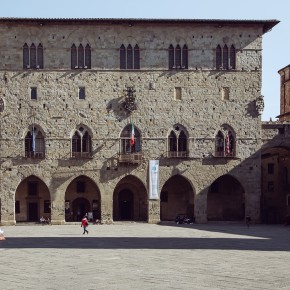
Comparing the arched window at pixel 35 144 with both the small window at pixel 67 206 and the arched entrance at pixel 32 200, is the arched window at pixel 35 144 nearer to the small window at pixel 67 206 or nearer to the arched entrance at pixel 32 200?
the arched entrance at pixel 32 200

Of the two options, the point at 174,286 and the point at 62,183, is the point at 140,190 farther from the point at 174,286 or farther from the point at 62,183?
the point at 174,286

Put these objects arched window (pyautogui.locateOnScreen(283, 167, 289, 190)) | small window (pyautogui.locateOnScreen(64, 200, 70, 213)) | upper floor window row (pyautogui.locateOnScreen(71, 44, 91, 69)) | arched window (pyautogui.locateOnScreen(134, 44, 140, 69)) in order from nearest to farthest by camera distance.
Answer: upper floor window row (pyautogui.locateOnScreen(71, 44, 91, 69)), arched window (pyautogui.locateOnScreen(134, 44, 140, 69)), small window (pyautogui.locateOnScreen(64, 200, 70, 213)), arched window (pyautogui.locateOnScreen(283, 167, 289, 190))

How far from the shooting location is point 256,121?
4522cm

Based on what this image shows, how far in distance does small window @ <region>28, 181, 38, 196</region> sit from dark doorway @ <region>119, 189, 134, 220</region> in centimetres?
648

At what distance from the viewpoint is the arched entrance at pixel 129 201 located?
47125mm

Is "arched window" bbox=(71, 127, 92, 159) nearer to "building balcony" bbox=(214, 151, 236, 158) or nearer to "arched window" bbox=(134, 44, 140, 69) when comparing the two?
"arched window" bbox=(134, 44, 140, 69)

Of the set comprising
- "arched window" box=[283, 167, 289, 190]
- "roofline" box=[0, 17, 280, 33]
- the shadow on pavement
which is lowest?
the shadow on pavement

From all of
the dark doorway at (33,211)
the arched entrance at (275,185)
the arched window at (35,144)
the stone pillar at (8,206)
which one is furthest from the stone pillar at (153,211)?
the stone pillar at (8,206)

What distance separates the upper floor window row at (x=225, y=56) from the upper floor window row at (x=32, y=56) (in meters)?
12.9

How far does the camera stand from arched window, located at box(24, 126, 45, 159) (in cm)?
4375

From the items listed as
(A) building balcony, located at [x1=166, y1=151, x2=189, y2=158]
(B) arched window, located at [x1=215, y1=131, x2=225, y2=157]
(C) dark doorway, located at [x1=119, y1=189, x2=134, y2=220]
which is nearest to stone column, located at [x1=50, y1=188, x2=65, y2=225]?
(C) dark doorway, located at [x1=119, y1=189, x2=134, y2=220]

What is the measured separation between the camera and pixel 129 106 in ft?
145

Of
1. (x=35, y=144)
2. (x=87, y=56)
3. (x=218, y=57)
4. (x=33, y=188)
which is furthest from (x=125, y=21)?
(x=33, y=188)

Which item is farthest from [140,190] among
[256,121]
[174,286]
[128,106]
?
[174,286]
